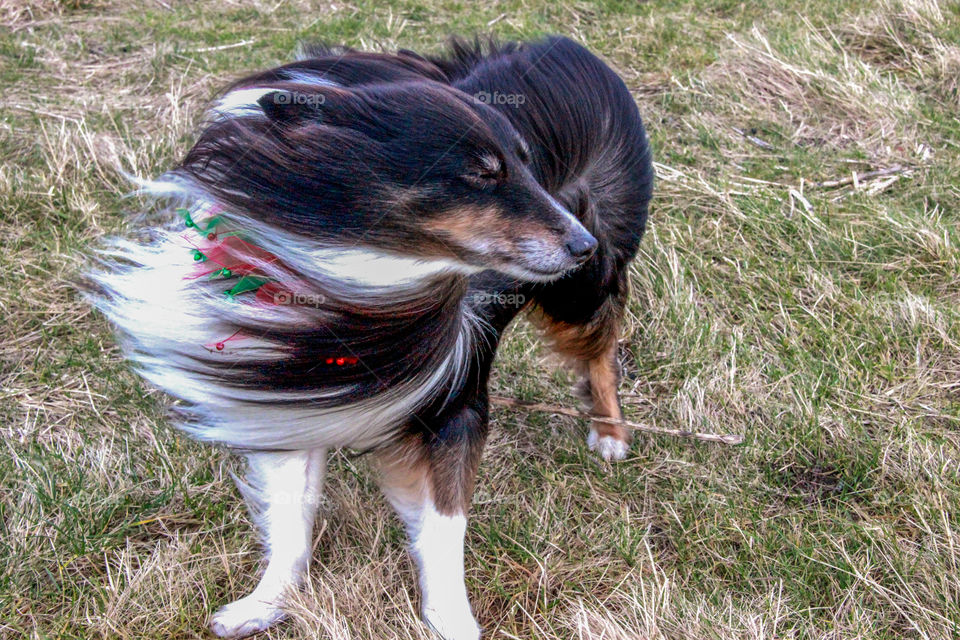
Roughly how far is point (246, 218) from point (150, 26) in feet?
15.9

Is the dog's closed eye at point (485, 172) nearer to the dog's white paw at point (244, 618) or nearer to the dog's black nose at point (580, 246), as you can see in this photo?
the dog's black nose at point (580, 246)

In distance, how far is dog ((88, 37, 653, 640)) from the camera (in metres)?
1.92

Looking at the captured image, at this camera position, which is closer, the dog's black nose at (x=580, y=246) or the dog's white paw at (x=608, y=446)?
the dog's black nose at (x=580, y=246)

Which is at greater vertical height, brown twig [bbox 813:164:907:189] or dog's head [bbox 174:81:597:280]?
dog's head [bbox 174:81:597:280]

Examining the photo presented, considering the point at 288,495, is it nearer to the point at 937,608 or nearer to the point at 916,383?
the point at 937,608

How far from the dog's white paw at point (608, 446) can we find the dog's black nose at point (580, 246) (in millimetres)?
1445

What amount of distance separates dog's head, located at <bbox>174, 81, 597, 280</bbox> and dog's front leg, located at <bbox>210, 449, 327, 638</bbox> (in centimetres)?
96

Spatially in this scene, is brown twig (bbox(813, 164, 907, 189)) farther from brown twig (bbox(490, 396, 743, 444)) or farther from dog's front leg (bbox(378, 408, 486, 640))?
dog's front leg (bbox(378, 408, 486, 640))

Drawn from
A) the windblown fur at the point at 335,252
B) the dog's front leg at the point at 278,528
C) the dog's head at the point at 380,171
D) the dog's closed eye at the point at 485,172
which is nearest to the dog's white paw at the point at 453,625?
the dog's front leg at the point at 278,528

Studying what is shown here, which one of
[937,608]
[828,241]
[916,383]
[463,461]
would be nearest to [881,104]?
[828,241]

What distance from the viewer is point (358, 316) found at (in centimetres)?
204

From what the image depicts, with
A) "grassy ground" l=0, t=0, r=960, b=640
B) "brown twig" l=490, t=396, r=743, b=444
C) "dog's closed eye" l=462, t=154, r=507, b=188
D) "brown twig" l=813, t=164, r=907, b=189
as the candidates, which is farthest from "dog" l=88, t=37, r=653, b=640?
"brown twig" l=813, t=164, r=907, b=189

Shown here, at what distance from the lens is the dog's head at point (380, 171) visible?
189cm

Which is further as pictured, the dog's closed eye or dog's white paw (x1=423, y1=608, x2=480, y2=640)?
dog's white paw (x1=423, y1=608, x2=480, y2=640)
